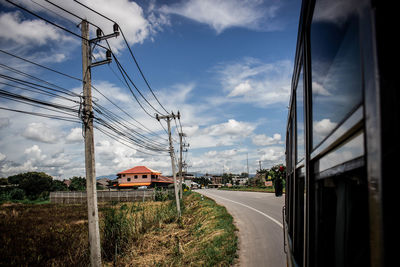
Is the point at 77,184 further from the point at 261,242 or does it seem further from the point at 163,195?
the point at 261,242

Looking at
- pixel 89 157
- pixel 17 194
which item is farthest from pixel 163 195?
pixel 17 194

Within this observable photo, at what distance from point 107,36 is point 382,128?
842 cm

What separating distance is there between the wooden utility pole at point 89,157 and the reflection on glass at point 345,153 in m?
6.82

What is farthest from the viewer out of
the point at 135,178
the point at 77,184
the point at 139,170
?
the point at 77,184

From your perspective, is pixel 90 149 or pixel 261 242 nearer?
pixel 90 149

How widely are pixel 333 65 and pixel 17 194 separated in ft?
219

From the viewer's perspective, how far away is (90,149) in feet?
23.1

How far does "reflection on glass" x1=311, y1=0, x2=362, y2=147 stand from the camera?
0.88 meters

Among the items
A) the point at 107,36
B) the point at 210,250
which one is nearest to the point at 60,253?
the point at 210,250

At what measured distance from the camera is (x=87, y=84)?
7406 mm

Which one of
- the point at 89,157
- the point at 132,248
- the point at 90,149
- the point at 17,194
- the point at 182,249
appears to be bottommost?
the point at 17,194

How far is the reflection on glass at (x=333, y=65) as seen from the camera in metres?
0.88

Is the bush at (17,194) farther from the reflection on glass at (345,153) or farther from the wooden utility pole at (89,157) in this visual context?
the reflection on glass at (345,153)

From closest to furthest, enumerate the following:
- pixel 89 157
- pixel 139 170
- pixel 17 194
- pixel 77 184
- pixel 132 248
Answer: pixel 89 157
pixel 132 248
pixel 17 194
pixel 139 170
pixel 77 184
